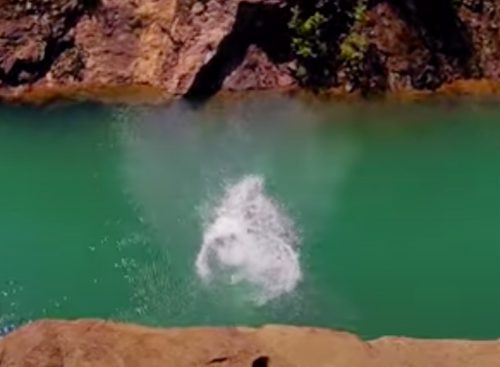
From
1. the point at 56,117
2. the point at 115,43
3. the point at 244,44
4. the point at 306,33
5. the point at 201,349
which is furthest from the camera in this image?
the point at 115,43

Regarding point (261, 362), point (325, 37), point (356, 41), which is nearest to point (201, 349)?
point (261, 362)

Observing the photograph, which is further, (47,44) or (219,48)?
(47,44)

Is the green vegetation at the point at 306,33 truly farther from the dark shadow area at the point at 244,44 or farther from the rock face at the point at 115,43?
the rock face at the point at 115,43

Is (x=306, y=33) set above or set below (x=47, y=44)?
above

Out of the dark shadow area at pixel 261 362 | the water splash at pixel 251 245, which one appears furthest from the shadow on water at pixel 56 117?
the dark shadow area at pixel 261 362

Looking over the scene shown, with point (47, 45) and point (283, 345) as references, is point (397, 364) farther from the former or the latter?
point (47, 45)

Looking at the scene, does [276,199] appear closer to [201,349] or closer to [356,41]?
[356,41]

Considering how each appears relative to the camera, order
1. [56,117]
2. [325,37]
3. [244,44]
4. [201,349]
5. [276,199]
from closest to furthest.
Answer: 1. [201,349]
2. [276,199]
3. [56,117]
4. [244,44]
5. [325,37]
